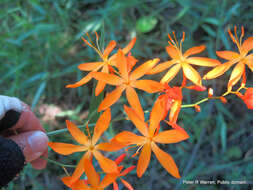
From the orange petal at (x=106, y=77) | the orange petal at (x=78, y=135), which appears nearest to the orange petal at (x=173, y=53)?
the orange petal at (x=106, y=77)

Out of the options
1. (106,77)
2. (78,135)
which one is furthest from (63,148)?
(106,77)

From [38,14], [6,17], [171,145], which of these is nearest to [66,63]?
[38,14]

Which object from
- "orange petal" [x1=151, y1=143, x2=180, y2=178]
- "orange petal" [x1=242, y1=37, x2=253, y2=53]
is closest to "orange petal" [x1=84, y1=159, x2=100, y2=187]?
"orange petal" [x1=151, y1=143, x2=180, y2=178]

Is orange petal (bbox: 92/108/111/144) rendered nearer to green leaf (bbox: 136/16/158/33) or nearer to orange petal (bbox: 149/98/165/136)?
orange petal (bbox: 149/98/165/136)

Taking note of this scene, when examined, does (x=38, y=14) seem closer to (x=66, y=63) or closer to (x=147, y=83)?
(x=66, y=63)

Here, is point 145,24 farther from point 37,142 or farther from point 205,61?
point 37,142

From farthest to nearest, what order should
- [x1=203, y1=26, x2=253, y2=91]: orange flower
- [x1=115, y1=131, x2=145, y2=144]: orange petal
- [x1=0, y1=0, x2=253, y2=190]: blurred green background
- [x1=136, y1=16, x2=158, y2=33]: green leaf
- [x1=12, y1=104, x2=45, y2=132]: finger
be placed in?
[x1=136, y1=16, x2=158, y2=33]: green leaf
[x1=0, y1=0, x2=253, y2=190]: blurred green background
[x1=12, y1=104, x2=45, y2=132]: finger
[x1=203, y1=26, x2=253, y2=91]: orange flower
[x1=115, y1=131, x2=145, y2=144]: orange petal
